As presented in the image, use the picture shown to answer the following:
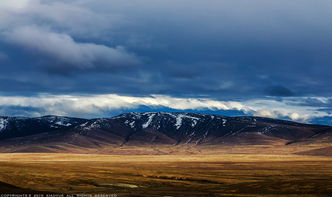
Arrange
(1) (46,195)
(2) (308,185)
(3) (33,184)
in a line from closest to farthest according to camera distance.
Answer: (1) (46,195)
(2) (308,185)
(3) (33,184)

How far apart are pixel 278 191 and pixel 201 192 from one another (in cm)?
1778

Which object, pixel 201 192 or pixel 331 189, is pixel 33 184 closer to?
pixel 201 192

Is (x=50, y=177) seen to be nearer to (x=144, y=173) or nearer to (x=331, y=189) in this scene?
(x=144, y=173)

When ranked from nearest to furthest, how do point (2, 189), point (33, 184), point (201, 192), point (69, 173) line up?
1. point (2, 189)
2. point (201, 192)
3. point (33, 184)
4. point (69, 173)

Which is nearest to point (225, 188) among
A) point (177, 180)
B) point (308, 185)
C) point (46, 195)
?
point (308, 185)

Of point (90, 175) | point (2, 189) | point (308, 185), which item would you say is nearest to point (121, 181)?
point (90, 175)

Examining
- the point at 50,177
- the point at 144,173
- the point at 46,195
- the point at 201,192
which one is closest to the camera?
the point at 46,195

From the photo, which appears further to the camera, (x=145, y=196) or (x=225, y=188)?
(x=225, y=188)

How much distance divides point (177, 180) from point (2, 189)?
56224 millimetres

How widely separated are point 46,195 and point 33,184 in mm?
38129

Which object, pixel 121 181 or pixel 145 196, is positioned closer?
pixel 145 196

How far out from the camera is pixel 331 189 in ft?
317

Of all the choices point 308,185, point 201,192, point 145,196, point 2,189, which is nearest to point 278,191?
point 308,185

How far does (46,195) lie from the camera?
79.7 m
